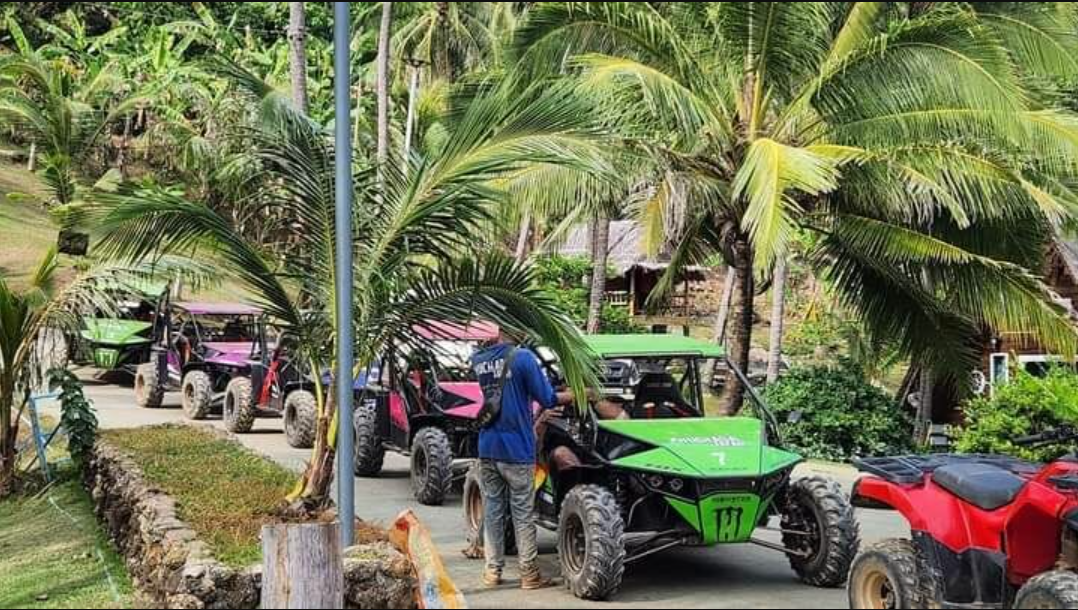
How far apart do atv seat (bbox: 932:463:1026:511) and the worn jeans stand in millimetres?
2744

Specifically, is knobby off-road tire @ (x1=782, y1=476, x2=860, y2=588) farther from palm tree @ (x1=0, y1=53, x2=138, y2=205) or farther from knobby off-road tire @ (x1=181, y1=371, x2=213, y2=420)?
palm tree @ (x1=0, y1=53, x2=138, y2=205)

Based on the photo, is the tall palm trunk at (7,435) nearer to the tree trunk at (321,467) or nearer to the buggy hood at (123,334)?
the tree trunk at (321,467)

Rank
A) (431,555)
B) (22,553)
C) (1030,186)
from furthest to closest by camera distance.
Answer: (1030,186), (22,553), (431,555)

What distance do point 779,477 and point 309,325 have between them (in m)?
3.55

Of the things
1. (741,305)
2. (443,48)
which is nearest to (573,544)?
(741,305)

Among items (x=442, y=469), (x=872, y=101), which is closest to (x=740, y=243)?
(x=872, y=101)

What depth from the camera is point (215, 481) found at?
10000 millimetres

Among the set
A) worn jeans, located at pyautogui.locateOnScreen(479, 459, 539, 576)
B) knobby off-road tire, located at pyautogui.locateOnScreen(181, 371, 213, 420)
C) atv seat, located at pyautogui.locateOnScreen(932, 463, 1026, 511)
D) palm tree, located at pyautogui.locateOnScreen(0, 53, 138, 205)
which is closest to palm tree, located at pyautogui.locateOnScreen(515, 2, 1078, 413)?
worn jeans, located at pyautogui.locateOnScreen(479, 459, 539, 576)

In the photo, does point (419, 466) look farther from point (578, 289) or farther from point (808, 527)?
point (578, 289)

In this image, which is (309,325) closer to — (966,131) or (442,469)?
(442,469)

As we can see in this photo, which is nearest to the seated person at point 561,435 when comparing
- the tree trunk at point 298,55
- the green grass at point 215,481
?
the green grass at point 215,481

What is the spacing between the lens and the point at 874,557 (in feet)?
20.9

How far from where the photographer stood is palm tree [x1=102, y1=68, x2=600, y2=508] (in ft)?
26.2

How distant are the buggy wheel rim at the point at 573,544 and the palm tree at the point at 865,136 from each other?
14.7 ft
